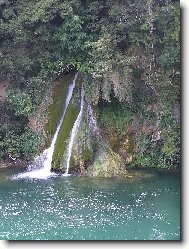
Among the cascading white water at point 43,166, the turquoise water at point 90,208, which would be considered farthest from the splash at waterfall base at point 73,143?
the turquoise water at point 90,208

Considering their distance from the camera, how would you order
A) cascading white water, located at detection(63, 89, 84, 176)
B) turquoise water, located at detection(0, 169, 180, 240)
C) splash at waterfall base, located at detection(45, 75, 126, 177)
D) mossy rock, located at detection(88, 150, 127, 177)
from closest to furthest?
turquoise water, located at detection(0, 169, 180, 240) < mossy rock, located at detection(88, 150, 127, 177) < splash at waterfall base, located at detection(45, 75, 126, 177) < cascading white water, located at detection(63, 89, 84, 176)

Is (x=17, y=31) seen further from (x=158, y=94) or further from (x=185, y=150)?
(x=185, y=150)

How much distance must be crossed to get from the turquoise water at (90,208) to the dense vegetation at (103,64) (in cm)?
166

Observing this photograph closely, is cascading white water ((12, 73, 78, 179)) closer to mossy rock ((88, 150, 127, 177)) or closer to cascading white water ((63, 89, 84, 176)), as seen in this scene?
cascading white water ((63, 89, 84, 176))

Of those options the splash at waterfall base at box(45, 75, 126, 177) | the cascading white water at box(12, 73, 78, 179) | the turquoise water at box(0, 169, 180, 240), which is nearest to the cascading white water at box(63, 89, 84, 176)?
the splash at waterfall base at box(45, 75, 126, 177)

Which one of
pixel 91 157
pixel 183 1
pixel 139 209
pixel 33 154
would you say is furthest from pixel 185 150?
pixel 33 154

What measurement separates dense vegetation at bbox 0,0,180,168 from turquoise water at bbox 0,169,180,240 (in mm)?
1657

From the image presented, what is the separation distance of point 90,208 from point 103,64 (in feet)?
16.4

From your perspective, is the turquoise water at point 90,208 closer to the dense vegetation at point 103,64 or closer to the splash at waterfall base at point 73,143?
the splash at waterfall base at point 73,143

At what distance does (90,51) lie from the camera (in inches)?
635

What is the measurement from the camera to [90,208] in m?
12.4

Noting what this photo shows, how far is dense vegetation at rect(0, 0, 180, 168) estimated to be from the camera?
15.4m

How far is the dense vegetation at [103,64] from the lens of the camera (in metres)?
15.4

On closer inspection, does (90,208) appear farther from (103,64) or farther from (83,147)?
(103,64)
